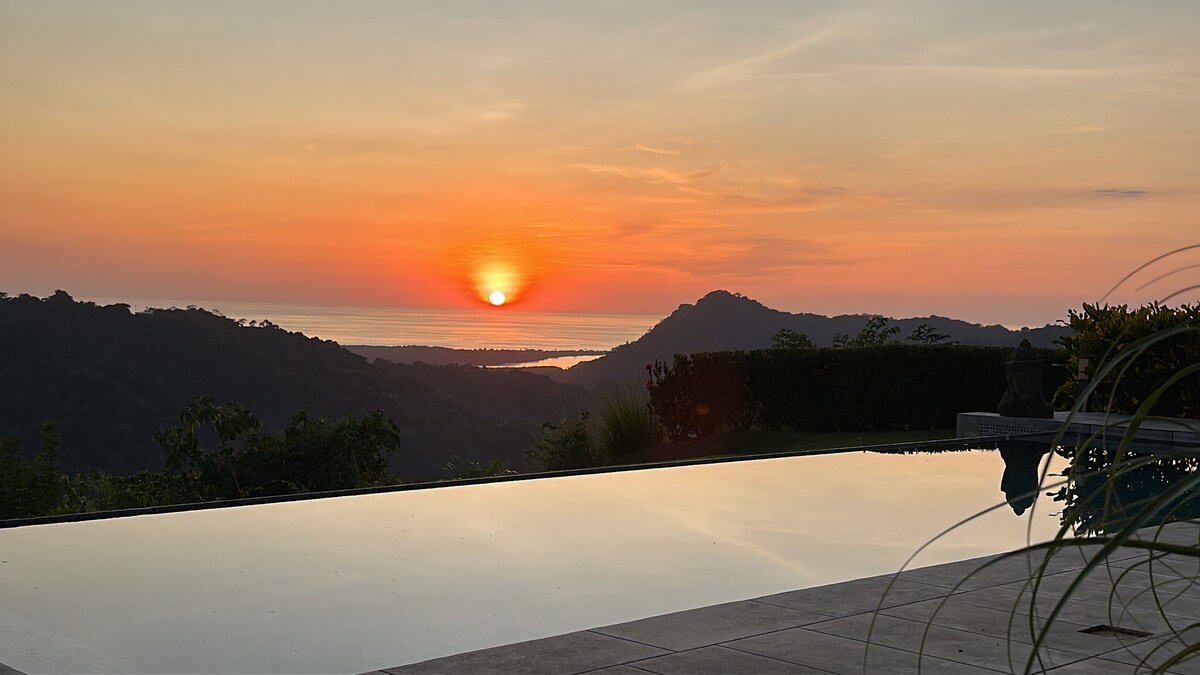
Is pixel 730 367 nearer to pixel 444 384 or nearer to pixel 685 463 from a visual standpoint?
pixel 685 463

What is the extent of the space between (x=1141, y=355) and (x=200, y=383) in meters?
16.7

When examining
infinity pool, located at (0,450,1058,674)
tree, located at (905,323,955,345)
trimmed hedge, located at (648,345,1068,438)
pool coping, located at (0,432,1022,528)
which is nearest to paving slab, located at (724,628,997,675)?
infinity pool, located at (0,450,1058,674)

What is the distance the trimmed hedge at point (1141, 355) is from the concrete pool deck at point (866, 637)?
27.4ft

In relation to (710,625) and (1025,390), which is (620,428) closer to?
(1025,390)

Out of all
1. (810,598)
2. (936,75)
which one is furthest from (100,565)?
(936,75)

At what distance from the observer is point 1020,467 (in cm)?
1064

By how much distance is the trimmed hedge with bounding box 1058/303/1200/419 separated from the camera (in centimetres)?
1254

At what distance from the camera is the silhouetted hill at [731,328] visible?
20.8 metres

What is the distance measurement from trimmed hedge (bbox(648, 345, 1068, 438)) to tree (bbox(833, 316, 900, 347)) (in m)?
3.13

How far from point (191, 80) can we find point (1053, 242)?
1029cm

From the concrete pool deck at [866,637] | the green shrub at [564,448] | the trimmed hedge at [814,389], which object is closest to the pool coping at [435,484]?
the trimmed hedge at [814,389]

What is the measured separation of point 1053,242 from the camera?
14.5 meters

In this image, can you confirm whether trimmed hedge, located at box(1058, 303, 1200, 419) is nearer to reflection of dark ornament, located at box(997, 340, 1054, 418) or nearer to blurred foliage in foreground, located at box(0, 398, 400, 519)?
reflection of dark ornament, located at box(997, 340, 1054, 418)

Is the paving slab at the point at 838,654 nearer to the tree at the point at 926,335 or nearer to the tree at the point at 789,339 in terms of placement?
the tree at the point at 789,339
